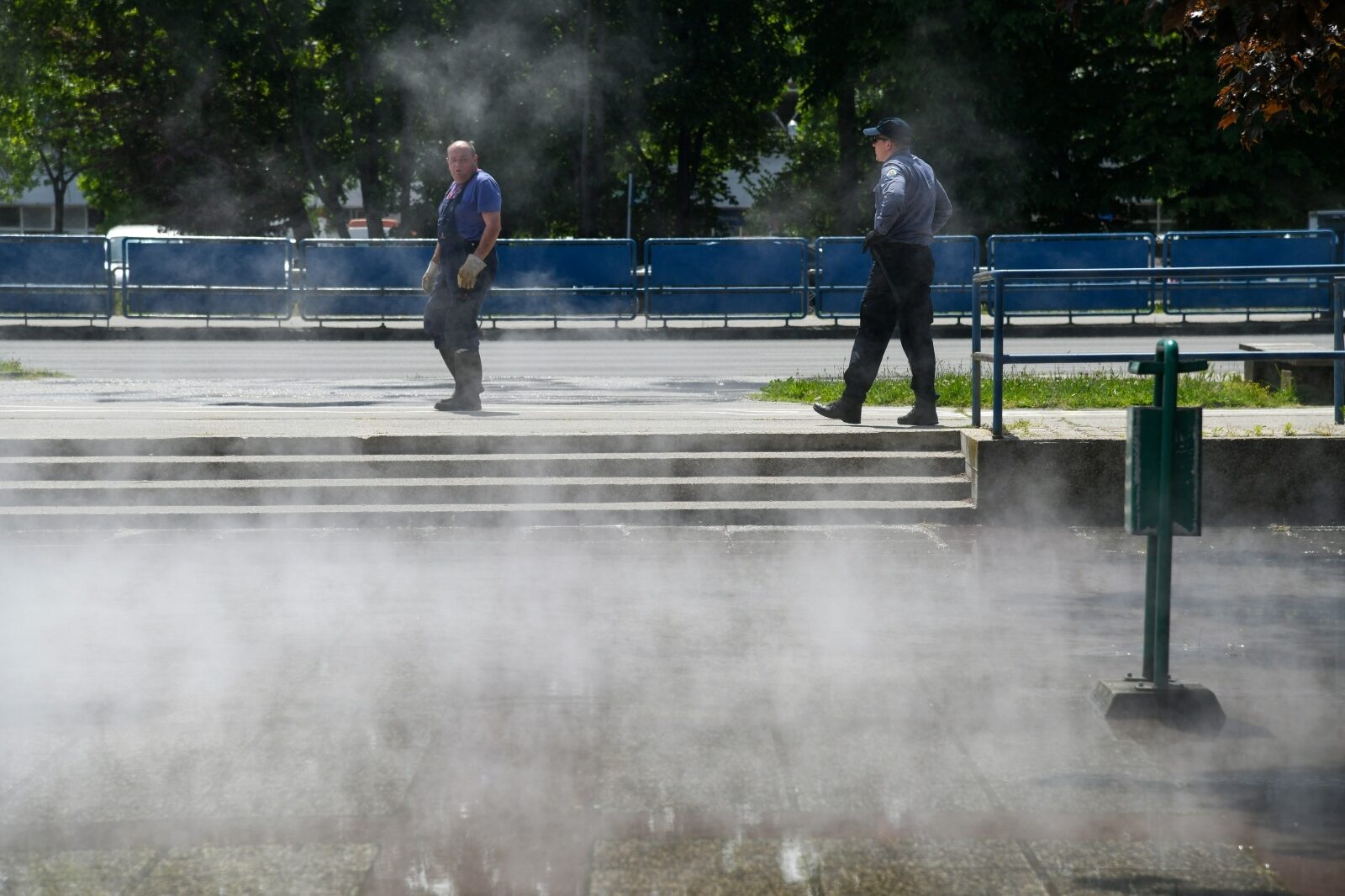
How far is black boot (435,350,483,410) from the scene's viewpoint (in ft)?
33.3

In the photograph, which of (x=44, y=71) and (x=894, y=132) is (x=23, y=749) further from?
(x=44, y=71)

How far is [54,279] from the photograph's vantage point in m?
23.2

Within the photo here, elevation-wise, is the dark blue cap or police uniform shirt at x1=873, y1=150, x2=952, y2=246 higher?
the dark blue cap

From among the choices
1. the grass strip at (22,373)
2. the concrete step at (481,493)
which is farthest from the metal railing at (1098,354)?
the grass strip at (22,373)

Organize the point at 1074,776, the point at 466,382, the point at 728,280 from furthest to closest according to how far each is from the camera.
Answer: the point at 728,280, the point at 466,382, the point at 1074,776

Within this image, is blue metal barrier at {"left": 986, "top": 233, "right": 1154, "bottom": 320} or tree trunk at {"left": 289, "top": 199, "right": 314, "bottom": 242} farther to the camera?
tree trunk at {"left": 289, "top": 199, "right": 314, "bottom": 242}

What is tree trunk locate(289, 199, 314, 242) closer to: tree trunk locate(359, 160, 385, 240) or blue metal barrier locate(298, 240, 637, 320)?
tree trunk locate(359, 160, 385, 240)

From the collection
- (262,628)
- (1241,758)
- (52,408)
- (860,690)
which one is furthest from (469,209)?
(1241,758)

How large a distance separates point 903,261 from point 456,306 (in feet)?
9.08

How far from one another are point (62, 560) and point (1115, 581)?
444cm

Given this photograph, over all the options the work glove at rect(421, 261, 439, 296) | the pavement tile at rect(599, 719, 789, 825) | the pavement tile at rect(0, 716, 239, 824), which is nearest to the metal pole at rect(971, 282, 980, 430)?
the work glove at rect(421, 261, 439, 296)

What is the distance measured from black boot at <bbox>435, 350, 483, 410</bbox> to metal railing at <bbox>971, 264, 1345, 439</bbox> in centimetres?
305

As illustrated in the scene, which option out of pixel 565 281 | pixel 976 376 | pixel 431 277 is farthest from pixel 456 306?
pixel 565 281

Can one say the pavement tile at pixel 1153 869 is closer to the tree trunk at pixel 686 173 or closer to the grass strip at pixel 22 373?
the grass strip at pixel 22 373
